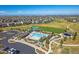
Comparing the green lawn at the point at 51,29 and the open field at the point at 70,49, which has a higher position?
the green lawn at the point at 51,29

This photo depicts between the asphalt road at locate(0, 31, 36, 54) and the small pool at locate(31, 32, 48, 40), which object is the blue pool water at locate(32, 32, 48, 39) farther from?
the asphalt road at locate(0, 31, 36, 54)

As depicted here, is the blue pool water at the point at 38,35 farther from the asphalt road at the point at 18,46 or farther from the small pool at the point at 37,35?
the asphalt road at the point at 18,46

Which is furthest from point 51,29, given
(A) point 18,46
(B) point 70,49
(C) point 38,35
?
(A) point 18,46

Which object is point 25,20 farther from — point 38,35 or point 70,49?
point 70,49

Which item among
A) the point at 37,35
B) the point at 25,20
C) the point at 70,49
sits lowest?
the point at 70,49

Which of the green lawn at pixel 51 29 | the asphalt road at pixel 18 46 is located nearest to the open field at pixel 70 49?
the green lawn at pixel 51 29

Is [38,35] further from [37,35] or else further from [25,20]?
[25,20]

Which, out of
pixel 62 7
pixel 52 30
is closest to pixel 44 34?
pixel 52 30

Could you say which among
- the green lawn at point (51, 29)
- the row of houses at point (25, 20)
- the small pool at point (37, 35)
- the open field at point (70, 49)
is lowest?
the open field at point (70, 49)

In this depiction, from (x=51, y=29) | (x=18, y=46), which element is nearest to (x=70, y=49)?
(x=51, y=29)

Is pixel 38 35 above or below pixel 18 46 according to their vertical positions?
above

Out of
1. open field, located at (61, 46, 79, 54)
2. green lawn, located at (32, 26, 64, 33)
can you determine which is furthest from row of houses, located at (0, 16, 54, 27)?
open field, located at (61, 46, 79, 54)

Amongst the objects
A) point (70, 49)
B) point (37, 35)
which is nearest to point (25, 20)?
point (37, 35)
